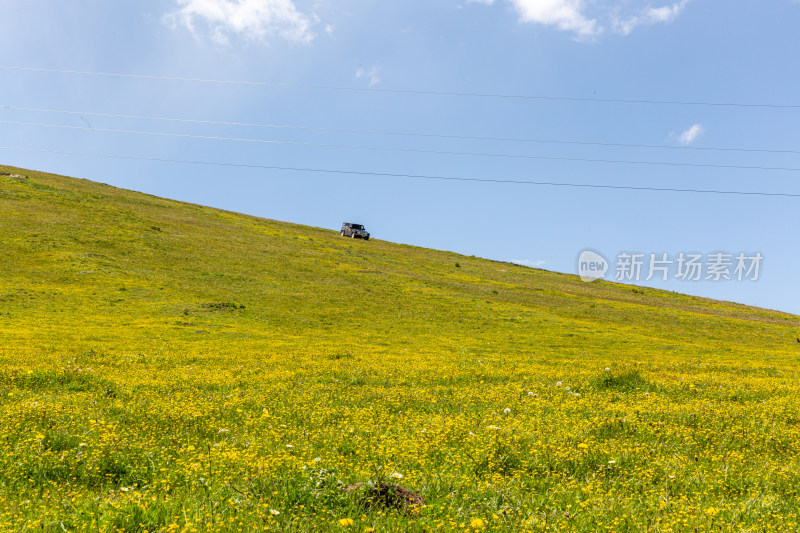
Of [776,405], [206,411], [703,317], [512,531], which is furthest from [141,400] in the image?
[703,317]

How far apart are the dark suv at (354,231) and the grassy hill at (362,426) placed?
237 ft

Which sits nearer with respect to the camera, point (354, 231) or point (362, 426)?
point (362, 426)

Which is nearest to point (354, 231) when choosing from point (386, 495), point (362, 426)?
point (362, 426)

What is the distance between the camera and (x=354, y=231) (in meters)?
113

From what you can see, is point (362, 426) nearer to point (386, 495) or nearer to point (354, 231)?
point (386, 495)

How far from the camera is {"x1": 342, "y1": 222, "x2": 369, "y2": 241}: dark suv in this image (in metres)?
113

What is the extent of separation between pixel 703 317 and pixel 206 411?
213 feet

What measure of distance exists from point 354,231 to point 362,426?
341 ft

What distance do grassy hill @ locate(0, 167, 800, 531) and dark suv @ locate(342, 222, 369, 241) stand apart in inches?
2844

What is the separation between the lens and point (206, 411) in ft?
38.0

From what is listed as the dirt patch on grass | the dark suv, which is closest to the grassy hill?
the dirt patch on grass

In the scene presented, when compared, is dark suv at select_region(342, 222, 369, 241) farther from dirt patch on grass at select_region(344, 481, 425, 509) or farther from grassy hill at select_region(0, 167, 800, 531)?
dirt patch on grass at select_region(344, 481, 425, 509)

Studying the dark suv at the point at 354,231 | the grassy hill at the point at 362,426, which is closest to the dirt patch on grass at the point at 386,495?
the grassy hill at the point at 362,426

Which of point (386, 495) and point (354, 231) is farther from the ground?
point (354, 231)
